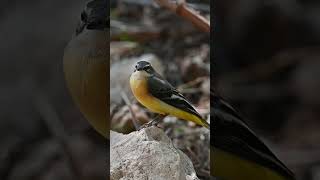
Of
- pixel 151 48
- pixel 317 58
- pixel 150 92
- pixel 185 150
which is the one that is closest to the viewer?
pixel 317 58

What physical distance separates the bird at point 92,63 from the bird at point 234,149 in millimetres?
449

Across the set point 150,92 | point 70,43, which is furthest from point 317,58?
point 70,43

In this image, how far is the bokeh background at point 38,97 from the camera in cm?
207

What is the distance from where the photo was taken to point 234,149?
2.12m

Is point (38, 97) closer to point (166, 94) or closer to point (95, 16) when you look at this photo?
point (95, 16)

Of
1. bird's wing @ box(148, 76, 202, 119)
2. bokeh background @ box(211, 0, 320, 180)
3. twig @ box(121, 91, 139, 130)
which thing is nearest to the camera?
bokeh background @ box(211, 0, 320, 180)

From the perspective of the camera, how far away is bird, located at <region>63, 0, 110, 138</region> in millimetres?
2111

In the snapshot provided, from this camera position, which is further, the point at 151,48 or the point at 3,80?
the point at 151,48

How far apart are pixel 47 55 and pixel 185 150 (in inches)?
30.5

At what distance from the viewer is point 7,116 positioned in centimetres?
206

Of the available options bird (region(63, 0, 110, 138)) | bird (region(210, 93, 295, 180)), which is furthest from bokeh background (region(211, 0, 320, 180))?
bird (region(63, 0, 110, 138))

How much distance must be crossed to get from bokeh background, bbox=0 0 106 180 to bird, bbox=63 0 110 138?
29 mm

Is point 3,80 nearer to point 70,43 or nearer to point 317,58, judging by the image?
point 70,43

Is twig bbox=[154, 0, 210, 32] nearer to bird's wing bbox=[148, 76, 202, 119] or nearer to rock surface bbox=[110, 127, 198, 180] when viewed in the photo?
bird's wing bbox=[148, 76, 202, 119]
